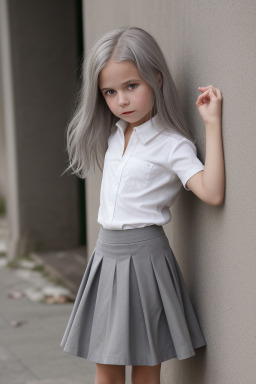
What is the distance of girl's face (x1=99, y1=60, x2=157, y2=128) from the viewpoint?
7.59ft

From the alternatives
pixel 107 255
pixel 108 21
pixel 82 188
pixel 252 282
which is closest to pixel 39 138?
pixel 82 188

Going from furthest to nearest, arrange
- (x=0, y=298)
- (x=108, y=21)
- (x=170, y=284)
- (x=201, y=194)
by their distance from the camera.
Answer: (x=0, y=298) < (x=108, y=21) < (x=170, y=284) < (x=201, y=194)

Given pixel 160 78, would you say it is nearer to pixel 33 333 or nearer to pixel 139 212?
pixel 139 212

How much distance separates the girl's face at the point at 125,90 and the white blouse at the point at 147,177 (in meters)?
0.07

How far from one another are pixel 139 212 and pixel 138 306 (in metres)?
0.34

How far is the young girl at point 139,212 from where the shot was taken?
2.33m

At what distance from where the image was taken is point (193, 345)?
8.07 ft

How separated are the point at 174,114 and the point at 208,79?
19 cm

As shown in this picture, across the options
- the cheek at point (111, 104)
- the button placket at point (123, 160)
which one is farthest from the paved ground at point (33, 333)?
the cheek at point (111, 104)

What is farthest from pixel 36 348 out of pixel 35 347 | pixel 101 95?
pixel 101 95

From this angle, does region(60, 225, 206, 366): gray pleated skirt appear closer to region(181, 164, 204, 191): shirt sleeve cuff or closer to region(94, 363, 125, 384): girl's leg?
region(94, 363, 125, 384): girl's leg

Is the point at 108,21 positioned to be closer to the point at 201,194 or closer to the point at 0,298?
the point at 201,194

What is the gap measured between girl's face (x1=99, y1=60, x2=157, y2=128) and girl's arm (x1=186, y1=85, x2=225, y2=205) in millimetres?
216

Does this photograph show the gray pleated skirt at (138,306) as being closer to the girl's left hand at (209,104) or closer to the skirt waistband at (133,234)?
the skirt waistband at (133,234)
